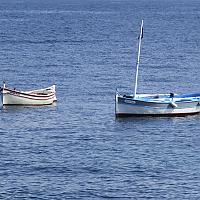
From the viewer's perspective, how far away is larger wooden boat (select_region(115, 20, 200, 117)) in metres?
98.2

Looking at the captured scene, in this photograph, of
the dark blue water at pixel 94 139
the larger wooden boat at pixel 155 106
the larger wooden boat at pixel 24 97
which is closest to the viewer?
the dark blue water at pixel 94 139

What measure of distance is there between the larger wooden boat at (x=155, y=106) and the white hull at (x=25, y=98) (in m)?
10.6

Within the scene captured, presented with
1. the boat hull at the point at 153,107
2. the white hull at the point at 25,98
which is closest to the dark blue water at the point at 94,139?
the boat hull at the point at 153,107

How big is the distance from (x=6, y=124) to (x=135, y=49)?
80161mm

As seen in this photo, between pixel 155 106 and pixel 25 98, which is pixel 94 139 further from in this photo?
pixel 25 98

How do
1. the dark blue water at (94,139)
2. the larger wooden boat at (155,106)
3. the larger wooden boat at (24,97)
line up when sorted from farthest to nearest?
the larger wooden boat at (24,97)
the larger wooden boat at (155,106)
the dark blue water at (94,139)

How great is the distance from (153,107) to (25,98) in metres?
14.8

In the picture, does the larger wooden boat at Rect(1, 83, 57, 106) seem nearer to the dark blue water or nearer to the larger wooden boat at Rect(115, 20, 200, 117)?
the dark blue water

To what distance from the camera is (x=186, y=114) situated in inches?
3969

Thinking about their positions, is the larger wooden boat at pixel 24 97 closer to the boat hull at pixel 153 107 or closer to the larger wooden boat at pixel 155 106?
the larger wooden boat at pixel 155 106

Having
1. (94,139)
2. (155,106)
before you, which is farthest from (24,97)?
(94,139)

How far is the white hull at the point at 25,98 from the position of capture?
104m

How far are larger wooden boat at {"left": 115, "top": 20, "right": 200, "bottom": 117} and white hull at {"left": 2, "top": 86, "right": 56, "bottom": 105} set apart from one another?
34.8 ft

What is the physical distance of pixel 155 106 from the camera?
99000 millimetres
